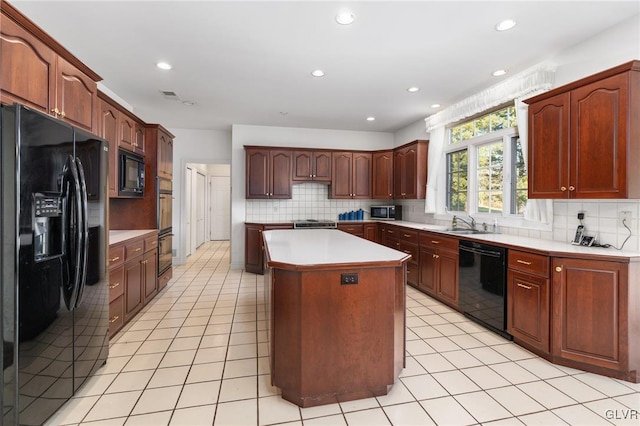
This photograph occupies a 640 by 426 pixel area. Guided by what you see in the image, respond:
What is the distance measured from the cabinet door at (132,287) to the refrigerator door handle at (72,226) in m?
1.28

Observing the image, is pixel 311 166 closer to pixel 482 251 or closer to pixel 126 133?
pixel 126 133

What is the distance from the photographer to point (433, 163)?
15.9 ft

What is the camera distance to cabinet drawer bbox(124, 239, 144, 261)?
118 inches

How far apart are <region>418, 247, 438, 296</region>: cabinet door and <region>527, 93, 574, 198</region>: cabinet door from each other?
1383mm

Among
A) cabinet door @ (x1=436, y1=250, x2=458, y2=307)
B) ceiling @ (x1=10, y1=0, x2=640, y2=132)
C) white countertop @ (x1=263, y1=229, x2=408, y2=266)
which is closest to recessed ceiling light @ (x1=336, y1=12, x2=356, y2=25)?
ceiling @ (x1=10, y1=0, x2=640, y2=132)

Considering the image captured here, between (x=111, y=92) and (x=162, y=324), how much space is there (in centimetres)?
Answer: 310

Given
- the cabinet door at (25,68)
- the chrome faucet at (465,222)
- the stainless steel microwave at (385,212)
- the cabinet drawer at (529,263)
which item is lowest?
the cabinet drawer at (529,263)

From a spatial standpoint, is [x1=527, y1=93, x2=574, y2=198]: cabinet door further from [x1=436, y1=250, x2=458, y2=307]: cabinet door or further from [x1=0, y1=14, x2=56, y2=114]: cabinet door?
[x1=0, y1=14, x2=56, y2=114]: cabinet door

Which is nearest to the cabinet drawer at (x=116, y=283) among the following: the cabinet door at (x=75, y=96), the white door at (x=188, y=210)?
the cabinet door at (x=75, y=96)

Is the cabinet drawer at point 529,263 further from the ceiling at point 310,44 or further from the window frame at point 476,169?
the ceiling at point 310,44

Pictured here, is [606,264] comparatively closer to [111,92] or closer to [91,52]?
[91,52]

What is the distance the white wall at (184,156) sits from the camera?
20.1ft

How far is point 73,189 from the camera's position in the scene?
69.4 inches

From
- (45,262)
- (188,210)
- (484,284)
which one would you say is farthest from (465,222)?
(188,210)
